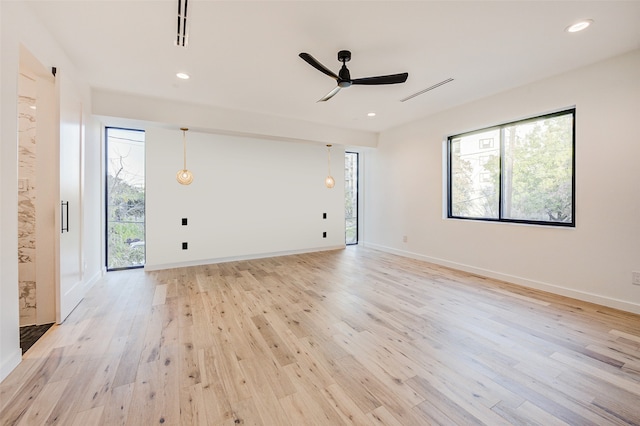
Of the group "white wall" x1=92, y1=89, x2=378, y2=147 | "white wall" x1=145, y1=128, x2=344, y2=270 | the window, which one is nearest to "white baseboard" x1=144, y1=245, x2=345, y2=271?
"white wall" x1=145, y1=128, x2=344, y2=270

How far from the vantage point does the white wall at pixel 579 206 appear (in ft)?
9.32

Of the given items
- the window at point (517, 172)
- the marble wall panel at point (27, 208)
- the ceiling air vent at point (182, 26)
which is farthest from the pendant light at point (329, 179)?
the marble wall panel at point (27, 208)

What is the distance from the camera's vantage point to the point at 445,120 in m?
4.70

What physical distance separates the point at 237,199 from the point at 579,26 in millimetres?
5115

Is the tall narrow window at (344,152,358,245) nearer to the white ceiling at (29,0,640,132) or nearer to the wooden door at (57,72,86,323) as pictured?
the white ceiling at (29,0,640,132)

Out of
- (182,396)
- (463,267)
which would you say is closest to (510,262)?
(463,267)

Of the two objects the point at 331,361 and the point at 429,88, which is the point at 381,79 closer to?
the point at 429,88

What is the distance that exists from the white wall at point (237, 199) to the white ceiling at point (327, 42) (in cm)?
124

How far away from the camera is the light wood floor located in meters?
1.49

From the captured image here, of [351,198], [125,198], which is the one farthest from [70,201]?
[351,198]

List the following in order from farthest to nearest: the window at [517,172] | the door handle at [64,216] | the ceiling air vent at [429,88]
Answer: the ceiling air vent at [429,88] < the window at [517,172] < the door handle at [64,216]

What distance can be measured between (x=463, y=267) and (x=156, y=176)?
5484mm

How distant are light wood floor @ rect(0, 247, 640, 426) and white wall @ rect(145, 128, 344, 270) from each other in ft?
5.14

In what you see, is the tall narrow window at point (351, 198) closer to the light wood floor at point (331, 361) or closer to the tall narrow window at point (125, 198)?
the light wood floor at point (331, 361)
